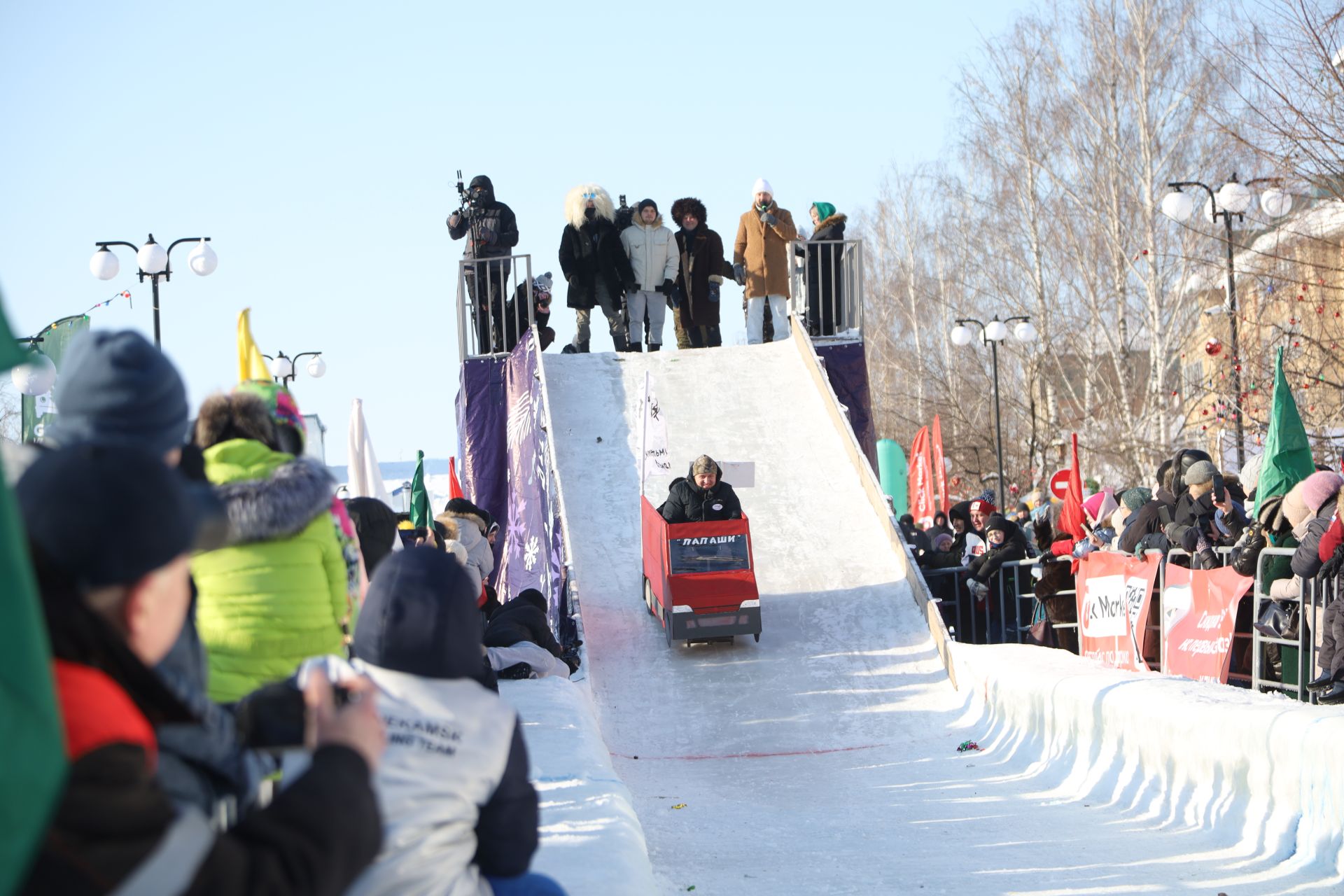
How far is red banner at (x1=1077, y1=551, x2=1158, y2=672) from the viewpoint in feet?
30.4

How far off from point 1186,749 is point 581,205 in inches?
459

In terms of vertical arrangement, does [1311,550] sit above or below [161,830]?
below

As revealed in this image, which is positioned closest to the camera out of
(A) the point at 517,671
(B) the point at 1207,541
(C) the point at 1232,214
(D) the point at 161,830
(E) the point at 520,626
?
(D) the point at 161,830

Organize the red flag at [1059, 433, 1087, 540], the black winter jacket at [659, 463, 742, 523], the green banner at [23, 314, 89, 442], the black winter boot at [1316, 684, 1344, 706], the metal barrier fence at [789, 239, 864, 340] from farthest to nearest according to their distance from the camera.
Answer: the metal barrier fence at [789, 239, 864, 340] → the red flag at [1059, 433, 1087, 540] → the green banner at [23, 314, 89, 442] → the black winter jacket at [659, 463, 742, 523] → the black winter boot at [1316, 684, 1344, 706]

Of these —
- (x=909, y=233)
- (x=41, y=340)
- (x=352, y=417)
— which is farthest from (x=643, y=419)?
(x=909, y=233)

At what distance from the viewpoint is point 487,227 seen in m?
16.5

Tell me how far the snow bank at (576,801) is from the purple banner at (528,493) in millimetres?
5158

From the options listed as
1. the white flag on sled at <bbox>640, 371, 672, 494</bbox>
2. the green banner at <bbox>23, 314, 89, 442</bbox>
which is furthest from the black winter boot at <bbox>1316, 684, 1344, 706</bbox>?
the green banner at <bbox>23, 314, 89, 442</bbox>

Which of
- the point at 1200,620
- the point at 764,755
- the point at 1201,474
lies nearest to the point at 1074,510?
the point at 1201,474

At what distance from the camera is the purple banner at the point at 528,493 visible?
12797mm

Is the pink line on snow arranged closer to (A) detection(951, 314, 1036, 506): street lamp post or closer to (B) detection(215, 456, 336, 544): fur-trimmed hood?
(B) detection(215, 456, 336, 544): fur-trimmed hood

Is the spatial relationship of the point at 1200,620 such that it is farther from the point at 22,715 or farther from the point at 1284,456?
the point at 22,715

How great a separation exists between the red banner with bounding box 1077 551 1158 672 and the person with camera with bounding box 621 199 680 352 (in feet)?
24.7

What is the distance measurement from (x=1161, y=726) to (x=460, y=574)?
4473mm
